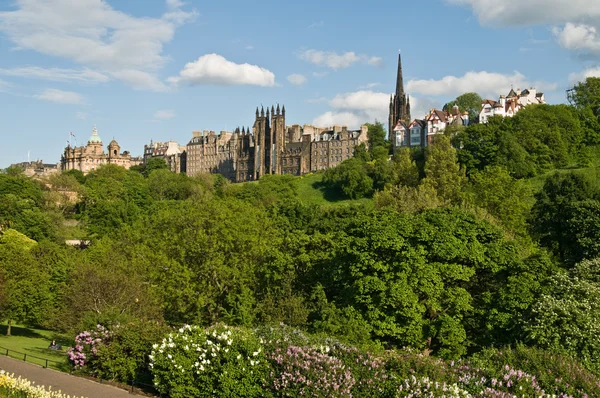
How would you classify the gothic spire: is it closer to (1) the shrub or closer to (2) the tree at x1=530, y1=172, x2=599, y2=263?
(2) the tree at x1=530, y1=172, x2=599, y2=263

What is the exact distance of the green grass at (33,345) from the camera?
3122cm

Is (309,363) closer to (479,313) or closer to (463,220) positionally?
(479,313)

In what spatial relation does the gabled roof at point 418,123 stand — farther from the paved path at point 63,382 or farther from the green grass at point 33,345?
the paved path at point 63,382

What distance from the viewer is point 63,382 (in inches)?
1011

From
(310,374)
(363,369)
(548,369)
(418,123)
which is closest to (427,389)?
(363,369)

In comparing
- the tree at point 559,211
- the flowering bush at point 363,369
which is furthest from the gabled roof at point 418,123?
the flowering bush at point 363,369

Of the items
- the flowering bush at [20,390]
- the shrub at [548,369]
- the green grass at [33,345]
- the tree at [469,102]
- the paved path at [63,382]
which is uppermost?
the tree at [469,102]

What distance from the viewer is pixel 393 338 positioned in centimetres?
3002

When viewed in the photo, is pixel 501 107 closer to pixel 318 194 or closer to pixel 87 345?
pixel 318 194

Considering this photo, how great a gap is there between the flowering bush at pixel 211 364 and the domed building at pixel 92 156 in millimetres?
174715

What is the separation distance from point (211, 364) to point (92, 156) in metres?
178

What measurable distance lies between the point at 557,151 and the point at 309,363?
7687cm

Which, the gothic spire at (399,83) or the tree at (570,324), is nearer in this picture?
the tree at (570,324)

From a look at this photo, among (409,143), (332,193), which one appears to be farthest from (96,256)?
(409,143)
